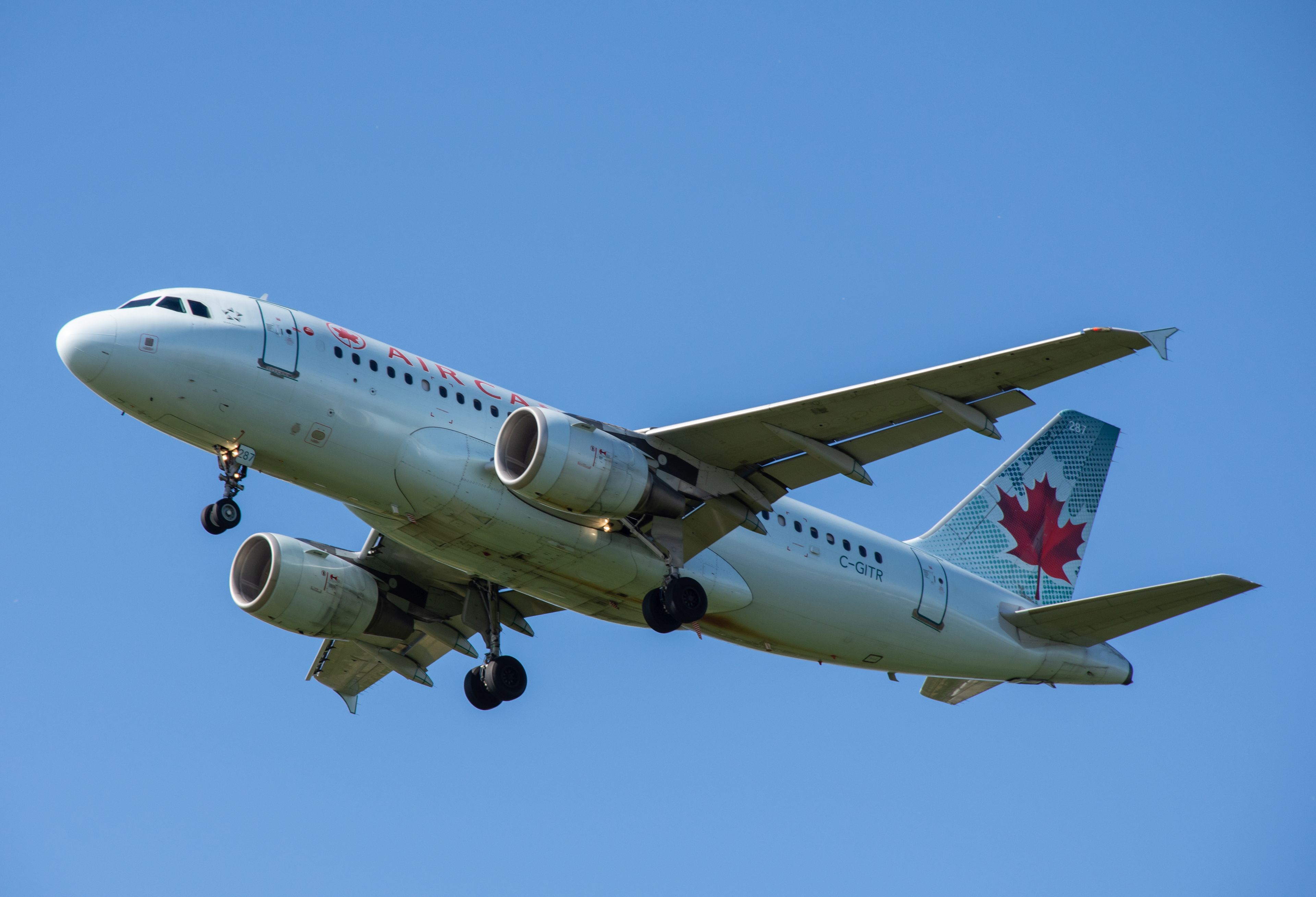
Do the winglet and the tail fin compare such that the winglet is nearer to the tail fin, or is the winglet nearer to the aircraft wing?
the aircraft wing

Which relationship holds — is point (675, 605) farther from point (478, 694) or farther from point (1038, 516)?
point (1038, 516)

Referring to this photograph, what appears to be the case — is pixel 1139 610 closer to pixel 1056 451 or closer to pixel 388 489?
pixel 1056 451

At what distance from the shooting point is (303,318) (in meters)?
21.6

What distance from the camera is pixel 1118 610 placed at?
25266 mm

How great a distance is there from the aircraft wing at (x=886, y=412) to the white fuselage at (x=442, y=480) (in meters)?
1.77

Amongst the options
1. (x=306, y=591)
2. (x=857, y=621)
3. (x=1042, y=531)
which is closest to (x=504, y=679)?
(x=306, y=591)

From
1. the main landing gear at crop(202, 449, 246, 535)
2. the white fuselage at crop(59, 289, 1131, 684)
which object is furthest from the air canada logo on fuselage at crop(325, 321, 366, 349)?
the main landing gear at crop(202, 449, 246, 535)

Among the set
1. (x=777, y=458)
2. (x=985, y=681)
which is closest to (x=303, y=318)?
Answer: (x=777, y=458)

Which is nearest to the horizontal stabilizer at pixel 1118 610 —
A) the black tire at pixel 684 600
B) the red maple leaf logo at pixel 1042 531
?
the red maple leaf logo at pixel 1042 531

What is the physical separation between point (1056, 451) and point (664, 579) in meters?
12.5

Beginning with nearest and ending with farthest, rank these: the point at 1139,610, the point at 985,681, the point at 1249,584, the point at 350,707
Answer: the point at 1249,584, the point at 1139,610, the point at 985,681, the point at 350,707

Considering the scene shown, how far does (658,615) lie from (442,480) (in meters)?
4.32

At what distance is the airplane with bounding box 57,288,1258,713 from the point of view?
20.6 metres

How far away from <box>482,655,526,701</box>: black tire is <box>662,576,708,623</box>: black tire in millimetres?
4500
